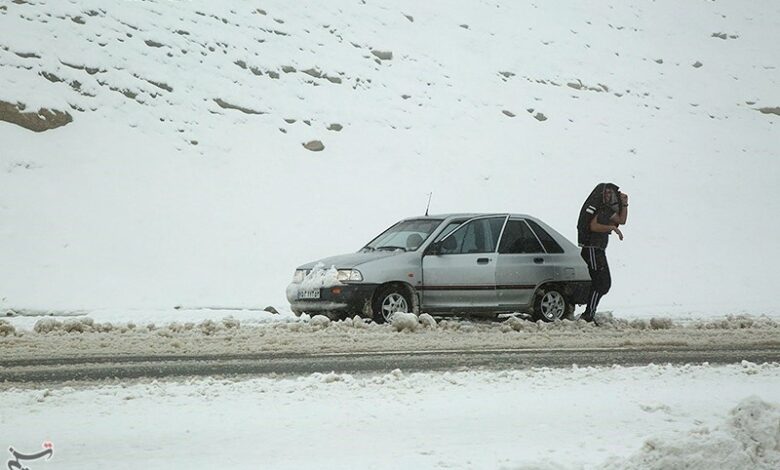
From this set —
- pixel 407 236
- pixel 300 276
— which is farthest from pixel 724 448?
pixel 407 236

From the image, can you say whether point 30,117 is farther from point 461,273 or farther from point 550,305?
point 550,305

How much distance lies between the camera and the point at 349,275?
11375mm

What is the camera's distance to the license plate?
11477 mm

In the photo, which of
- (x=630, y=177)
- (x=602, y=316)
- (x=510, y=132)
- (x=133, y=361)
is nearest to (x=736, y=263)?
(x=630, y=177)

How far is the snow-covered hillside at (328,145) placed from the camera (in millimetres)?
18266

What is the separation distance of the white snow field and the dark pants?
15.0ft

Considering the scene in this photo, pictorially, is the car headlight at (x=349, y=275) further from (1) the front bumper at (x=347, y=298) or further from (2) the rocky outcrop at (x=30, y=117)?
(2) the rocky outcrop at (x=30, y=117)

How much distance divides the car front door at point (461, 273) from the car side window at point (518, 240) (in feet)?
0.65

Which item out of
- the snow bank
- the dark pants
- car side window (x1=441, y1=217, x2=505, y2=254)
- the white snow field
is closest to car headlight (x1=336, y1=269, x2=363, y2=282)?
car side window (x1=441, y1=217, x2=505, y2=254)

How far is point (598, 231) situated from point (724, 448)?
8.09 meters

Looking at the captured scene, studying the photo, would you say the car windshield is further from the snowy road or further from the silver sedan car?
the snowy road

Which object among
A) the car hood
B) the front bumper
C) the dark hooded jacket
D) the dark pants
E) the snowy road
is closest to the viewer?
the snowy road

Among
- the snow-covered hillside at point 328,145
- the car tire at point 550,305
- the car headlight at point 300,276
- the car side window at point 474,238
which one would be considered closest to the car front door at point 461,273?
the car side window at point 474,238

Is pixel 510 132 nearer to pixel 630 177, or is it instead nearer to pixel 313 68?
pixel 630 177
